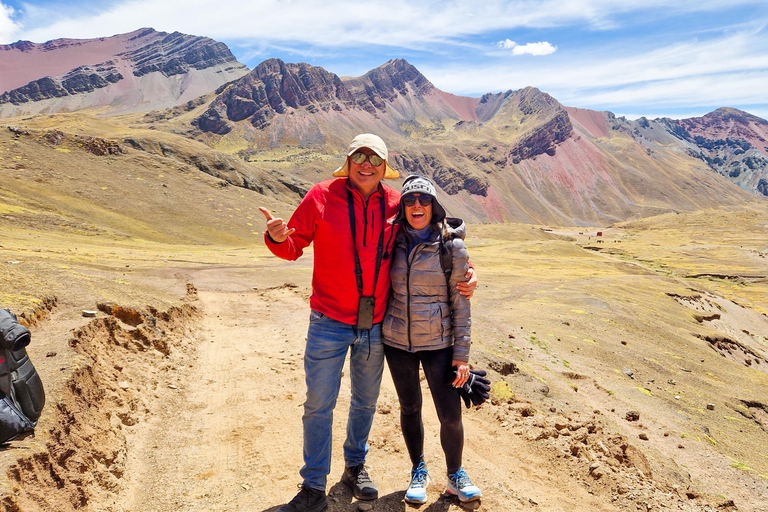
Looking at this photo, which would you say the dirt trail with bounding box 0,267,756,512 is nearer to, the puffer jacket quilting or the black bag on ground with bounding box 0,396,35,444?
the black bag on ground with bounding box 0,396,35,444

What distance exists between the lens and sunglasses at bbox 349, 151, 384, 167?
14.2ft

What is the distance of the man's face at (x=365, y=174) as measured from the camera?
4344 millimetres

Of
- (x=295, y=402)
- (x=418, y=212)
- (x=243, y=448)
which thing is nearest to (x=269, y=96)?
(x=295, y=402)

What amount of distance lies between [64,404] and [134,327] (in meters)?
4.25

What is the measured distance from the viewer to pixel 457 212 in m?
130

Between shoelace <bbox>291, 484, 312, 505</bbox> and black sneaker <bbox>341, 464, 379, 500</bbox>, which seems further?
black sneaker <bbox>341, 464, 379, 500</bbox>

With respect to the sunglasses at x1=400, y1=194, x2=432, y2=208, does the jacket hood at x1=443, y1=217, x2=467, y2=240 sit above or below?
below

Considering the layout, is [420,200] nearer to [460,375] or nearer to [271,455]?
[460,375]

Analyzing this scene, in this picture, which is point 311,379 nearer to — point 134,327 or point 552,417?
point 552,417

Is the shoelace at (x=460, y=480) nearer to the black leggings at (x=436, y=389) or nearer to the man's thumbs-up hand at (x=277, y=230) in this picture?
the black leggings at (x=436, y=389)

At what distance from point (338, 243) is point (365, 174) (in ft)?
2.33

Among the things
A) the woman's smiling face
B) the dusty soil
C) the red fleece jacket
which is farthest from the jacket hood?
the dusty soil

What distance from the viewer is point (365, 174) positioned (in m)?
4.36

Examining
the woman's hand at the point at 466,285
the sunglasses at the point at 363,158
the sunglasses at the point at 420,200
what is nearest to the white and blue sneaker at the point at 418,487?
the woman's hand at the point at 466,285
